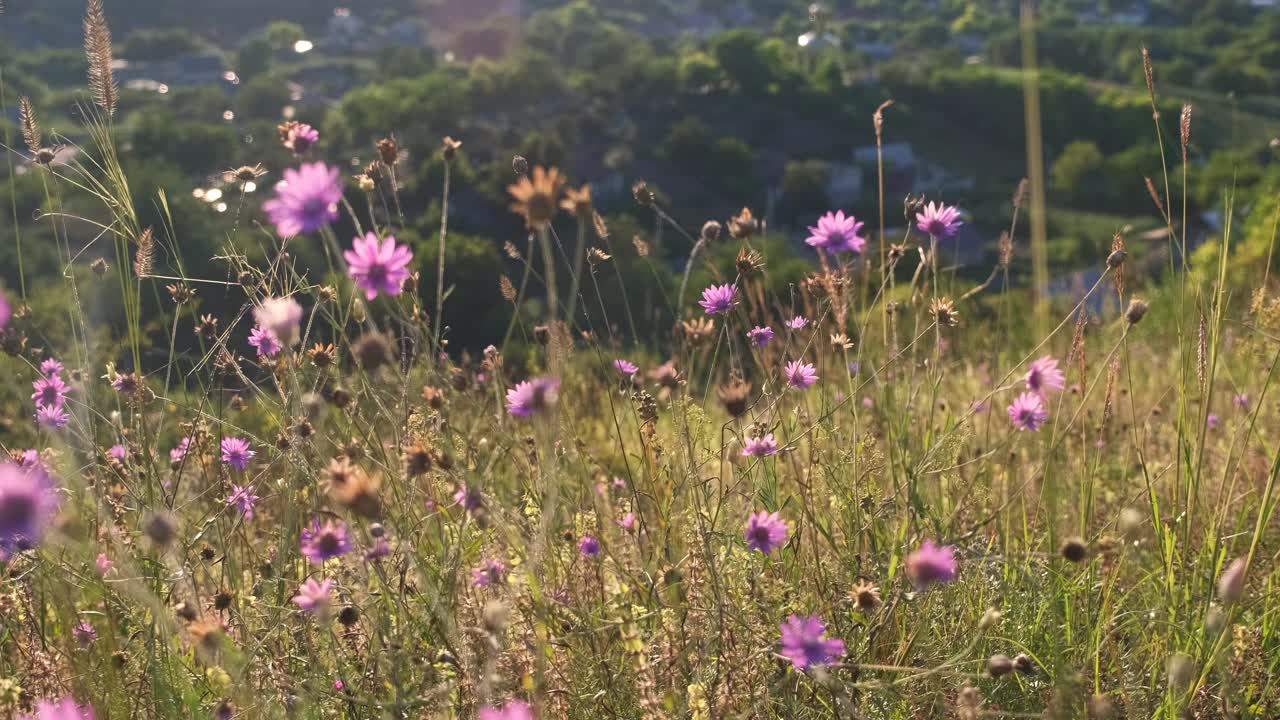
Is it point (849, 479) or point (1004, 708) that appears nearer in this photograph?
point (1004, 708)

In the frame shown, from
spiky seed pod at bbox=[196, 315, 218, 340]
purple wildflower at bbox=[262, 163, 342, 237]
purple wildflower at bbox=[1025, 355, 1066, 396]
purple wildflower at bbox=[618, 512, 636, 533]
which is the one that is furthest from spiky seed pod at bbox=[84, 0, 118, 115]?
purple wildflower at bbox=[1025, 355, 1066, 396]

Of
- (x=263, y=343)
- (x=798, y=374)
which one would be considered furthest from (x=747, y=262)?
(x=263, y=343)

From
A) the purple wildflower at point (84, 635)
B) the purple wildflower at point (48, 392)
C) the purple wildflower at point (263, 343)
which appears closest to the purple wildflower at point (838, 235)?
the purple wildflower at point (263, 343)

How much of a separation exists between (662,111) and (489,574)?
56969 mm

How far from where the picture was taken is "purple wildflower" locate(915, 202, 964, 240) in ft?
6.54

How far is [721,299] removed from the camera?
1.96 m

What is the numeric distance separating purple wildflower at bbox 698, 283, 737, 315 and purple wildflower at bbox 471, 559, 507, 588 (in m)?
0.60

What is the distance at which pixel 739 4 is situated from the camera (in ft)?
337

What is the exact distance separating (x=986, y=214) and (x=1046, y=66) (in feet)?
101

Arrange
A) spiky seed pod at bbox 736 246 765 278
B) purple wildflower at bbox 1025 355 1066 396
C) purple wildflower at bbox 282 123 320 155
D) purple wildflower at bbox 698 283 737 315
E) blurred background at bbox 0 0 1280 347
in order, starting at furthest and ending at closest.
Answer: blurred background at bbox 0 0 1280 347 → purple wildflower at bbox 698 283 737 315 → spiky seed pod at bbox 736 246 765 278 → purple wildflower at bbox 1025 355 1066 396 → purple wildflower at bbox 282 123 320 155

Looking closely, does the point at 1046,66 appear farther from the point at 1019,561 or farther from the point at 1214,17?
the point at 1019,561

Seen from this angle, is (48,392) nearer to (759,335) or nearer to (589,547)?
(589,547)

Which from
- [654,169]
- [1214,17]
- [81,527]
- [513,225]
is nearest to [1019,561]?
[81,527]

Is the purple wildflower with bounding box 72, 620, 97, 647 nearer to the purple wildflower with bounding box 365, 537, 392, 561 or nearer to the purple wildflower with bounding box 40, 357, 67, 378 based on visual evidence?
the purple wildflower with bounding box 365, 537, 392, 561
